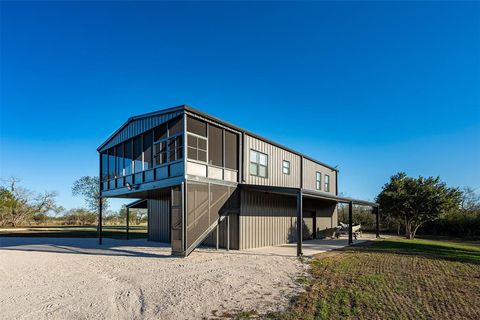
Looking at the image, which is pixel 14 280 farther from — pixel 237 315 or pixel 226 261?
pixel 237 315

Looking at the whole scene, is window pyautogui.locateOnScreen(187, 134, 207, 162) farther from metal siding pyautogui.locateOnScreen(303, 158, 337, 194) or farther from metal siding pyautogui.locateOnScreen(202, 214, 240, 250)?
metal siding pyautogui.locateOnScreen(303, 158, 337, 194)

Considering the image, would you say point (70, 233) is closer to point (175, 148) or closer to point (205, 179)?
point (175, 148)

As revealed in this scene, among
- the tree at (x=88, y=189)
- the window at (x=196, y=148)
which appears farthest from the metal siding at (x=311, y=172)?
the tree at (x=88, y=189)

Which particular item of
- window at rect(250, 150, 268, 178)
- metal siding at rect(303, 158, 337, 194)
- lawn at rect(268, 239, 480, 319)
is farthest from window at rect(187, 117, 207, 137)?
metal siding at rect(303, 158, 337, 194)

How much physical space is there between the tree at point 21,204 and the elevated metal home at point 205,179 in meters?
36.6

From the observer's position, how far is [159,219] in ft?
60.1

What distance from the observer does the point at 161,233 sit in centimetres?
1800

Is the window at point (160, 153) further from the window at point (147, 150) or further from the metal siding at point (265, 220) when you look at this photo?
the metal siding at point (265, 220)

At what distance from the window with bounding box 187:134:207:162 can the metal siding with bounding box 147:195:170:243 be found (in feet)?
19.0

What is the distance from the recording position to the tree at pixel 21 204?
43.7m

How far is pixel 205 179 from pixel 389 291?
7.63 metres

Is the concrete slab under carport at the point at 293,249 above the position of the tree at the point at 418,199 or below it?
below

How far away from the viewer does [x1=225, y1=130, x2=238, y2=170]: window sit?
544 inches

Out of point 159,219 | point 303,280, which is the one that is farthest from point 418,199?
point 159,219
